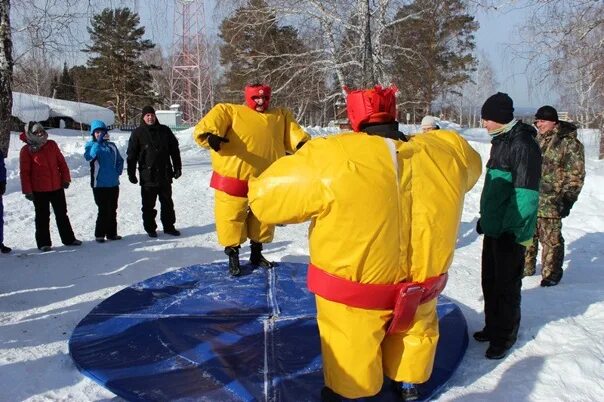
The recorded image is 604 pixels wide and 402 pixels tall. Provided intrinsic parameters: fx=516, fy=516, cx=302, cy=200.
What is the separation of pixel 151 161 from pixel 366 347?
4.13 m

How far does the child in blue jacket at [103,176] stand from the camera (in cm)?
560

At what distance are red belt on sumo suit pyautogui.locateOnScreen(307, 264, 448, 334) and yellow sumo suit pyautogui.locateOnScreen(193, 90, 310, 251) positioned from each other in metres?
2.02

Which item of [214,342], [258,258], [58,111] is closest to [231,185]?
[258,258]

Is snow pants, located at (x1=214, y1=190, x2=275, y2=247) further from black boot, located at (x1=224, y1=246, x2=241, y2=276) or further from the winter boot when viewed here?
the winter boot

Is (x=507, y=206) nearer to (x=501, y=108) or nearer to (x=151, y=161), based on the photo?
(x=501, y=108)

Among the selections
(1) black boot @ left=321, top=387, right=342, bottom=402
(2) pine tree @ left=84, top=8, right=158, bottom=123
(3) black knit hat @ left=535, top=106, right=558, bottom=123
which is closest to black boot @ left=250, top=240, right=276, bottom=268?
(1) black boot @ left=321, top=387, right=342, bottom=402

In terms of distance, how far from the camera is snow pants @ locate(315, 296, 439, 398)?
224 cm

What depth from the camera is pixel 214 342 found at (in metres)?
3.11

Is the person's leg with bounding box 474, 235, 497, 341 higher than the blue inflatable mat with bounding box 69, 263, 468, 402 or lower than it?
higher

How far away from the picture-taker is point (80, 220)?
665 centimetres

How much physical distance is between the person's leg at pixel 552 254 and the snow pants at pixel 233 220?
2441 millimetres

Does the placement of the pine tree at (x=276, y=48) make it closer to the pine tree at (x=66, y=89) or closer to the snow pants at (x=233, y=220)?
the snow pants at (x=233, y=220)

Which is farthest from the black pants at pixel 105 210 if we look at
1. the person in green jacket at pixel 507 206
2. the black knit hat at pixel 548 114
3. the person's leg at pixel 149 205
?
the black knit hat at pixel 548 114

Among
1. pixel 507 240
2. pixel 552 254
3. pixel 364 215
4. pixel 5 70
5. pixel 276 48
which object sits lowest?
pixel 552 254
